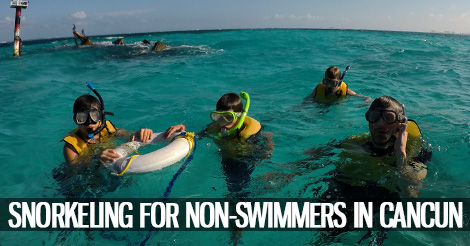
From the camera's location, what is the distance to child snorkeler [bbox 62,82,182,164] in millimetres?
3969

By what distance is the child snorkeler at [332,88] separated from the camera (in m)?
7.36

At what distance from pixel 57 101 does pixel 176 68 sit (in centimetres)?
628

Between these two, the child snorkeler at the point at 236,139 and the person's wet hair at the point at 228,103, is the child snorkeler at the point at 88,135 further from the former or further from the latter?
the person's wet hair at the point at 228,103

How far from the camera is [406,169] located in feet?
11.0

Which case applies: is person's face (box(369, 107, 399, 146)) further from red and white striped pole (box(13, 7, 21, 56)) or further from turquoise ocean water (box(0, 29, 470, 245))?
red and white striped pole (box(13, 7, 21, 56))

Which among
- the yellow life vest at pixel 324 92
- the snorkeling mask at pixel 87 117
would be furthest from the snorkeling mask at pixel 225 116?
the yellow life vest at pixel 324 92

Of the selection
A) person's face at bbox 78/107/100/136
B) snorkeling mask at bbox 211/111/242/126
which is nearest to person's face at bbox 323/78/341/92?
snorkeling mask at bbox 211/111/242/126

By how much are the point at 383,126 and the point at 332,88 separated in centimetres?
433

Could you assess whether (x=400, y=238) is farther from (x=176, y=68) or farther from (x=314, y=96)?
(x=176, y=68)

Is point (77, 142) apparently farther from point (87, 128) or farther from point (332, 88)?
point (332, 88)

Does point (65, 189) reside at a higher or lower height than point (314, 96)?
lower

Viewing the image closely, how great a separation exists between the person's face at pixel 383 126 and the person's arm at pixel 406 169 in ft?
0.29

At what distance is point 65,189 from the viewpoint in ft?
13.6

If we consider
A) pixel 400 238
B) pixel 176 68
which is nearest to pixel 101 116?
pixel 400 238
